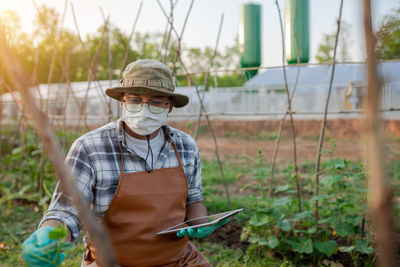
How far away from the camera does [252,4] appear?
3.20 metres

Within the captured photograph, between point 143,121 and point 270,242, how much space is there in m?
1.50

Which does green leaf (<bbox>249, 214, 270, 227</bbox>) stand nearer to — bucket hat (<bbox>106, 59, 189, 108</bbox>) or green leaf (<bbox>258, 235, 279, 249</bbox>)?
green leaf (<bbox>258, 235, 279, 249</bbox>)

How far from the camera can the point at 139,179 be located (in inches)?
67.3

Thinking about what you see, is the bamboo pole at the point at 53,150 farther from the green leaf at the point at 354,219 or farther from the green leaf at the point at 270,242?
the green leaf at the point at 354,219

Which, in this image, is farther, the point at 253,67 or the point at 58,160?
the point at 253,67

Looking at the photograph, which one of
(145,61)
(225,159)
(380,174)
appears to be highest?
(145,61)

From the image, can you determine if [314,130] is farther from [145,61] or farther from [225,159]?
[145,61]

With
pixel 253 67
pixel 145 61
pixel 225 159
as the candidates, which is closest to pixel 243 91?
pixel 225 159

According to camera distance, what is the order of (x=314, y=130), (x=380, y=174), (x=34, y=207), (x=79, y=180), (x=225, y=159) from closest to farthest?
1. (x=380, y=174)
2. (x=79, y=180)
3. (x=34, y=207)
4. (x=225, y=159)
5. (x=314, y=130)

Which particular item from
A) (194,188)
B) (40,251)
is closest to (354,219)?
(194,188)

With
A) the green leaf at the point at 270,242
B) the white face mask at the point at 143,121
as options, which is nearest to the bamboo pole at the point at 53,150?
the white face mask at the point at 143,121

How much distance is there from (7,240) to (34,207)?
3.20 ft

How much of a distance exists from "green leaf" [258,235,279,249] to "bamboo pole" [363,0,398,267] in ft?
7.82

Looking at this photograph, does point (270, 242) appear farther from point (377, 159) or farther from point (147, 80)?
point (377, 159)
